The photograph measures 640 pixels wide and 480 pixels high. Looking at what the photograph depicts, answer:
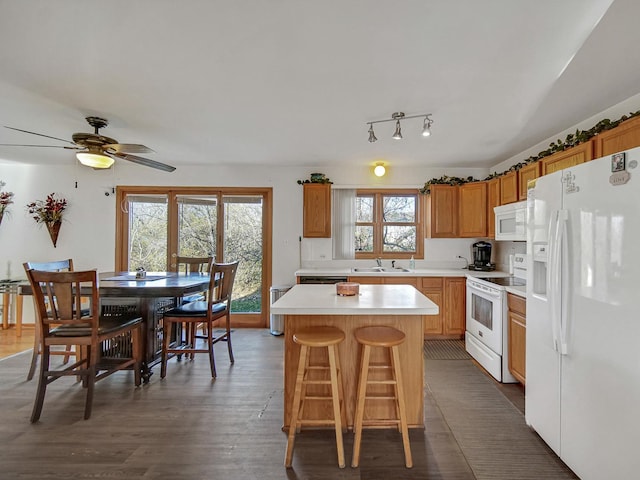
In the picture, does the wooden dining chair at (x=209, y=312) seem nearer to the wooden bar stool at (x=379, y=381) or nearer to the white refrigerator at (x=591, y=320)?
the wooden bar stool at (x=379, y=381)

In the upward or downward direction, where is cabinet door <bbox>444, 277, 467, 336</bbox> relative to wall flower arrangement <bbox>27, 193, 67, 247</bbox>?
downward

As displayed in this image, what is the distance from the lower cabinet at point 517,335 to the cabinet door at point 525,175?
3.79ft

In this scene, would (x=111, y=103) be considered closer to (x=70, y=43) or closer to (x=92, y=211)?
(x=70, y=43)

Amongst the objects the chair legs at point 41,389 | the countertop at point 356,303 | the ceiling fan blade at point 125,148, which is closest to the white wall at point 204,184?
the ceiling fan blade at point 125,148

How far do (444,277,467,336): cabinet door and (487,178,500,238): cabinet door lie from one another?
2.37 feet

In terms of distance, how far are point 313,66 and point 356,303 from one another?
5.26 ft

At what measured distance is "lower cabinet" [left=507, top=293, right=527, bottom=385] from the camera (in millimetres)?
2334

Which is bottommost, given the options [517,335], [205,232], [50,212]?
[517,335]

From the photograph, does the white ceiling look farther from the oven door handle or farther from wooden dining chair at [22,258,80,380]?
the oven door handle

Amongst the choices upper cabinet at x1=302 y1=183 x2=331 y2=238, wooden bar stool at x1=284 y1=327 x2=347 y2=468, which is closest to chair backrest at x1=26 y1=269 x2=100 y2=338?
wooden bar stool at x1=284 y1=327 x2=347 y2=468

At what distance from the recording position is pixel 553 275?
1589mm

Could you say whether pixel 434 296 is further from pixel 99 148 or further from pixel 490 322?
pixel 99 148

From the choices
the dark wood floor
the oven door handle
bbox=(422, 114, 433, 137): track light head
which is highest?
bbox=(422, 114, 433, 137): track light head

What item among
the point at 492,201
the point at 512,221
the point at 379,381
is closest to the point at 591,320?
the point at 379,381
